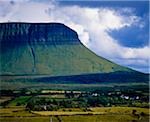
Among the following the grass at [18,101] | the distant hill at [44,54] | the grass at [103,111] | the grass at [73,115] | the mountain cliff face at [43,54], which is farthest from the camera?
the mountain cliff face at [43,54]

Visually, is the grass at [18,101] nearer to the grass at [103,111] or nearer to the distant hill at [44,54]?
the grass at [103,111]

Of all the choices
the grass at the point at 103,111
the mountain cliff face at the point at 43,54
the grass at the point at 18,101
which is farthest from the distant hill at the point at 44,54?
the grass at the point at 103,111

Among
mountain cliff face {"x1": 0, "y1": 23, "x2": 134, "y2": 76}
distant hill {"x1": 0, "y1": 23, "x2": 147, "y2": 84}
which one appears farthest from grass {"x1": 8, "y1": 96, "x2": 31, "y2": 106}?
mountain cliff face {"x1": 0, "y1": 23, "x2": 134, "y2": 76}

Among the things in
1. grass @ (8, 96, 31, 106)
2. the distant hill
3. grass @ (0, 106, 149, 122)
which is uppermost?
the distant hill

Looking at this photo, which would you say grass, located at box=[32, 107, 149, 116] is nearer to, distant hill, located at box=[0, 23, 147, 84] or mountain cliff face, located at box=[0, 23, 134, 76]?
distant hill, located at box=[0, 23, 147, 84]

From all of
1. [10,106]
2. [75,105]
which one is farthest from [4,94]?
[75,105]

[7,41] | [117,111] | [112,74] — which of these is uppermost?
[7,41]

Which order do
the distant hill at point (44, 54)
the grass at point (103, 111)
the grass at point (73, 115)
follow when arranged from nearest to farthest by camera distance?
the grass at point (73, 115)
the grass at point (103, 111)
the distant hill at point (44, 54)

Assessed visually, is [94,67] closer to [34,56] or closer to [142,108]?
[34,56]
